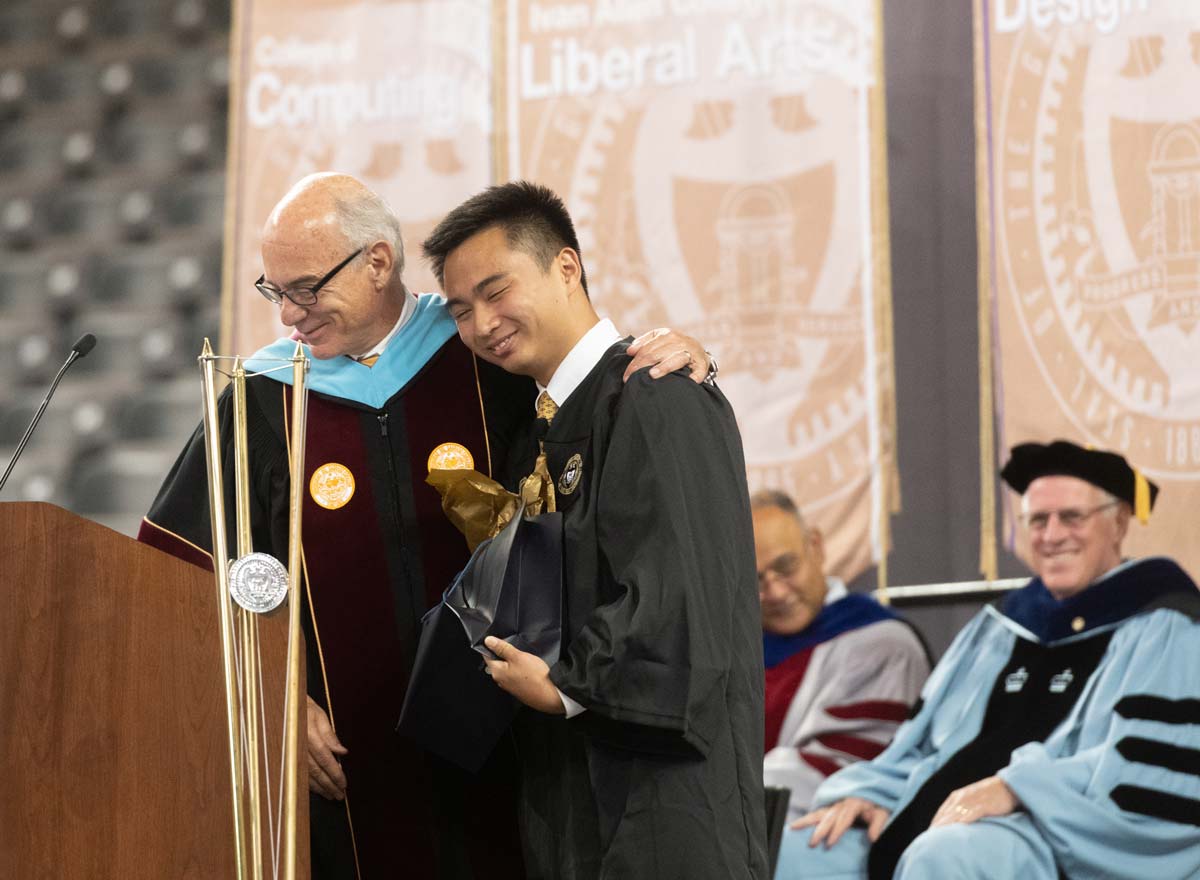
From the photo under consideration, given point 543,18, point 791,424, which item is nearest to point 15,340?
point 543,18

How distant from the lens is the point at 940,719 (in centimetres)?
429

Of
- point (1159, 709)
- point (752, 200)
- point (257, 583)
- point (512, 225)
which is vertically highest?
point (752, 200)

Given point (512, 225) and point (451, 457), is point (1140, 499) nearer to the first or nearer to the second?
point (451, 457)

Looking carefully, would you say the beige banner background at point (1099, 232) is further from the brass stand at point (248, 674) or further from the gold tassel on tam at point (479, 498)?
the brass stand at point (248, 674)

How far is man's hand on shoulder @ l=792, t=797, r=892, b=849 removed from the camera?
413 centimetres

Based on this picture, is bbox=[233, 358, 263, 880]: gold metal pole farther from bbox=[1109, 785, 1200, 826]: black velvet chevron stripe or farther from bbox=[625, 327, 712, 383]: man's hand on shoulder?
bbox=[1109, 785, 1200, 826]: black velvet chevron stripe

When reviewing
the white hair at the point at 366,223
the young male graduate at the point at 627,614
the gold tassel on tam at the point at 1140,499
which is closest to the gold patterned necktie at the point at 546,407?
the young male graduate at the point at 627,614

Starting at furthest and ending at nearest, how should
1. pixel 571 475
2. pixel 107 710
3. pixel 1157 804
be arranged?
pixel 1157 804
pixel 571 475
pixel 107 710

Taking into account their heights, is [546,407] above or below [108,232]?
below

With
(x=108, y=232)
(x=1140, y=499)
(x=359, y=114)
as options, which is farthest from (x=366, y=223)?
(x=108, y=232)

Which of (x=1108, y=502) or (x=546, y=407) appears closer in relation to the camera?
(x=546, y=407)

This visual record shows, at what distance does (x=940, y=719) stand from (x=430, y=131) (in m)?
2.72

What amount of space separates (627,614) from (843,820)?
7.87 ft

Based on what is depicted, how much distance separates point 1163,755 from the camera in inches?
148
